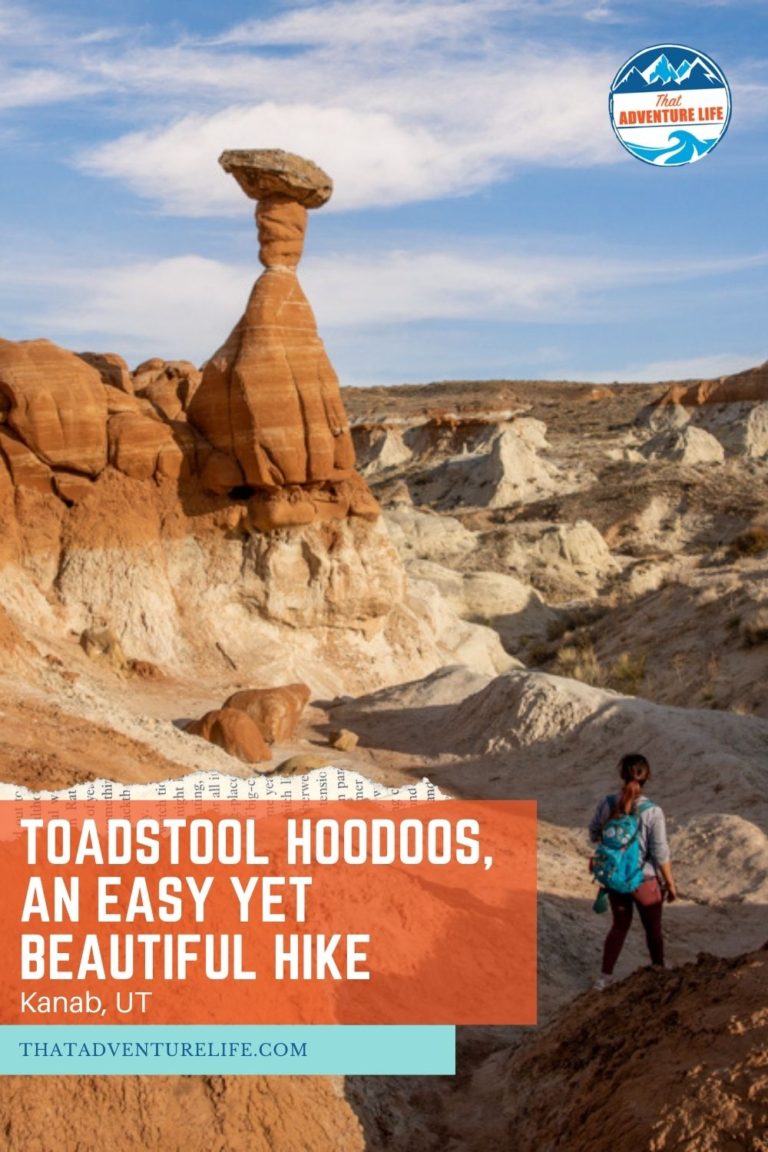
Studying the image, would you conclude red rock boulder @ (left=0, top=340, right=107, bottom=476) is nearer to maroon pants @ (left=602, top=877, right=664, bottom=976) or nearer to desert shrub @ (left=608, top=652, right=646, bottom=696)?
desert shrub @ (left=608, top=652, right=646, bottom=696)

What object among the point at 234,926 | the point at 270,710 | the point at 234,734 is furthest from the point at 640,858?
the point at 270,710

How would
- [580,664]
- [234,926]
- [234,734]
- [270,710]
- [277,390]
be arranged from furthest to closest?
[580,664], [277,390], [270,710], [234,734], [234,926]

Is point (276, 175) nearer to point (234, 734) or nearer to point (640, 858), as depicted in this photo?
point (234, 734)

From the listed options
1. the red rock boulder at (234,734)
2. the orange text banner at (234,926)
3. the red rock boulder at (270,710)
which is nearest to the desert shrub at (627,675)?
the red rock boulder at (270,710)

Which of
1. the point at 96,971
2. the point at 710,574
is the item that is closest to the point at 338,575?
the point at 710,574

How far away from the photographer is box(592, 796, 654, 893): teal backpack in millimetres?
6387

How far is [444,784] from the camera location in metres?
13.7

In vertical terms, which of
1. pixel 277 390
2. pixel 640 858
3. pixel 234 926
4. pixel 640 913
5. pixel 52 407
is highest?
pixel 277 390

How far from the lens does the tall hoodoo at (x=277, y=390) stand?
60.0 ft

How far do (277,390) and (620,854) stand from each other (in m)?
12.9

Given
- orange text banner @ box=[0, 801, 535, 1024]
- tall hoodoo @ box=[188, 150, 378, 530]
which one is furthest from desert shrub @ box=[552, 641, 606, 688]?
orange text banner @ box=[0, 801, 535, 1024]

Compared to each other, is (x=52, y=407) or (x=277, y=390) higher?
(x=277, y=390)

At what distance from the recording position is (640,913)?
6652mm

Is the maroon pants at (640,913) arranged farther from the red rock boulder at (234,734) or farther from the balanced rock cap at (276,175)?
the balanced rock cap at (276,175)
